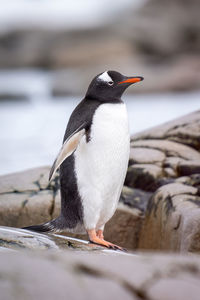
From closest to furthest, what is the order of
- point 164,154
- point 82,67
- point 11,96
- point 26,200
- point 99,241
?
point 99,241, point 26,200, point 164,154, point 11,96, point 82,67

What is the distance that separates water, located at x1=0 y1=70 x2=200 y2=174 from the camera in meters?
4.23

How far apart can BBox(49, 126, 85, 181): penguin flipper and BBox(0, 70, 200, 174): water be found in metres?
1.69

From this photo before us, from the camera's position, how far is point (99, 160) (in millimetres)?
2043

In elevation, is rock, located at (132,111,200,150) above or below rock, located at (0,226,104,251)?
above

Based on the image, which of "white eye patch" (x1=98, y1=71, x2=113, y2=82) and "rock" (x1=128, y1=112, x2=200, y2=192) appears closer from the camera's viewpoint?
"white eye patch" (x1=98, y1=71, x2=113, y2=82)

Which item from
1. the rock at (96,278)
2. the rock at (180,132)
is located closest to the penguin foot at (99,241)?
the rock at (96,278)

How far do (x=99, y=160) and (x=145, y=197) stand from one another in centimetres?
68

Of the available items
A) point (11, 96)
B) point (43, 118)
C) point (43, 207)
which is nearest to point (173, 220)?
point (43, 207)

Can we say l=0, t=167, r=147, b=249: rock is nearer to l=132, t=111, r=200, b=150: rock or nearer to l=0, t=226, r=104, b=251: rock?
l=132, t=111, r=200, b=150: rock

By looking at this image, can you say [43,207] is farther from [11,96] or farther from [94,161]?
[11,96]

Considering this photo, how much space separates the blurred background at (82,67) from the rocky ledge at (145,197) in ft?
3.62

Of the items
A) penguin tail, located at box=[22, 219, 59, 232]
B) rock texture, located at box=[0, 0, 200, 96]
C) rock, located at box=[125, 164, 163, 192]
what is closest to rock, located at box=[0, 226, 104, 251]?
penguin tail, located at box=[22, 219, 59, 232]

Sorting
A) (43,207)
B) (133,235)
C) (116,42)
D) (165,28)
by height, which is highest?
(165,28)

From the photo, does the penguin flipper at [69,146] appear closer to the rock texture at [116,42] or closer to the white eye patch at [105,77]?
the white eye patch at [105,77]
